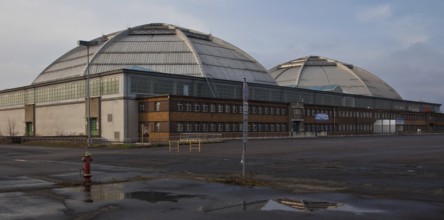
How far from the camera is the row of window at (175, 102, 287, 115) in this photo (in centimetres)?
7329

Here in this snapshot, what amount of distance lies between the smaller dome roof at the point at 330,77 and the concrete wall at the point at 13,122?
251 ft

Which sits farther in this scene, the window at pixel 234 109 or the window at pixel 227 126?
the window at pixel 234 109

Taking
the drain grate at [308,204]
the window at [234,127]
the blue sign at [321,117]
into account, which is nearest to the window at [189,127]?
the window at [234,127]

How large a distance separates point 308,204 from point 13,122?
99680mm

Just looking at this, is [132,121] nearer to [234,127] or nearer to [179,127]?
[179,127]

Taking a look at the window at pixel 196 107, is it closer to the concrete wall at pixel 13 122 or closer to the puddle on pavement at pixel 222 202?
the concrete wall at pixel 13 122

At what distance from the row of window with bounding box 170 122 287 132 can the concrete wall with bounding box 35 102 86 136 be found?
16386 mm

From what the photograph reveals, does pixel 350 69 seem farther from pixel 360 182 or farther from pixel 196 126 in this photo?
pixel 360 182

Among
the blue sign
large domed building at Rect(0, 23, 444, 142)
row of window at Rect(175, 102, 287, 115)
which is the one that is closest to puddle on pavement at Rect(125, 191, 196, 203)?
large domed building at Rect(0, 23, 444, 142)

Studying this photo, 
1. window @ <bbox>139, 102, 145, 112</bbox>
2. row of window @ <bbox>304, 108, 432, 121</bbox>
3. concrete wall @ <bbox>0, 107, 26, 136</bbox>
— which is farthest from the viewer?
row of window @ <bbox>304, 108, 432, 121</bbox>

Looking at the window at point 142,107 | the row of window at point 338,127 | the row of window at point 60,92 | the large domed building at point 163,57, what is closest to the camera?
the window at point 142,107

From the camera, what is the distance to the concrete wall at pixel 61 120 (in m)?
80.4

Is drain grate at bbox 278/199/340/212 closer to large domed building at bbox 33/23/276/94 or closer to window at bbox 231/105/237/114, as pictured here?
window at bbox 231/105/237/114

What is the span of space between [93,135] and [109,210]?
67.4 meters
